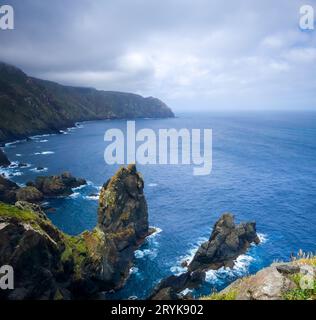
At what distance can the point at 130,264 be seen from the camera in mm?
59688

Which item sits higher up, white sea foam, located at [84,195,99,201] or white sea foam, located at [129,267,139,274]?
white sea foam, located at [84,195,99,201]

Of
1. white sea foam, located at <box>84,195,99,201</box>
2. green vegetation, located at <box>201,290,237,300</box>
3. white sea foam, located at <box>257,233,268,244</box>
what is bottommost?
white sea foam, located at <box>257,233,268,244</box>

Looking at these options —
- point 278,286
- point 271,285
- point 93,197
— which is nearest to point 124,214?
point 93,197

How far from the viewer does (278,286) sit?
15.2 metres

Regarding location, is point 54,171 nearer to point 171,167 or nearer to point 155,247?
point 171,167

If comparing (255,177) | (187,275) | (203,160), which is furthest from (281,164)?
(187,275)

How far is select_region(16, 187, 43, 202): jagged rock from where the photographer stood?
8556 centimetres

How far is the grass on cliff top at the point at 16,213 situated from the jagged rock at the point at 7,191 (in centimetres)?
4224

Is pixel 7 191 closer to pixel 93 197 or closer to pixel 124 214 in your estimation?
pixel 93 197

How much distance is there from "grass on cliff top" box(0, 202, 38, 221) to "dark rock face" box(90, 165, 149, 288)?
19.3 m

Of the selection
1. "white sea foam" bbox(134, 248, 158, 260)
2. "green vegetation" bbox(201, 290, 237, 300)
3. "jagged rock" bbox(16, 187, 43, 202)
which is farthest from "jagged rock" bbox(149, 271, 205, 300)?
"jagged rock" bbox(16, 187, 43, 202)

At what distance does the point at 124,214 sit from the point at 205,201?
1307 inches

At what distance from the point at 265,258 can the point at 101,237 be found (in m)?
30.4

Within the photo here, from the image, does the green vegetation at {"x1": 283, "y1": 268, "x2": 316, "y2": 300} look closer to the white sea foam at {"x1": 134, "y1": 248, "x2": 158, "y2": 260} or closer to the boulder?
the boulder
